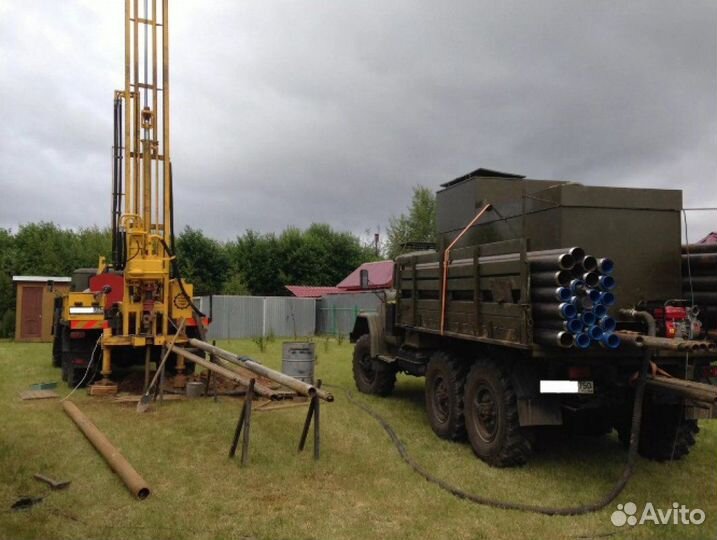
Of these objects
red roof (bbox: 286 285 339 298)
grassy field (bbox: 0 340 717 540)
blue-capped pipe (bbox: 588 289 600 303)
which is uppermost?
red roof (bbox: 286 285 339 298)

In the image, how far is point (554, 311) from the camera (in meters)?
4.75

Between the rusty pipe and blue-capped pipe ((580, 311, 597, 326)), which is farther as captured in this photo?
blue-capped pipe ((580, 311, 597, 326))

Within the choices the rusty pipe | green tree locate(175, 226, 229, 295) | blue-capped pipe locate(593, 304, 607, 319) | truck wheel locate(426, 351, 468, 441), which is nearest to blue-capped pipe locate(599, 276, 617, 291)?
blue-capped pipe locate(593, 304, 607, 319)

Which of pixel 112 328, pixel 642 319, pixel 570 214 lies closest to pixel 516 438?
pixel 642 319

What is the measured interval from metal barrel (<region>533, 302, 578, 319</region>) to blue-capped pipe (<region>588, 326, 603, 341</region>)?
178 mm

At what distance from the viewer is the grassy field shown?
4.28 meters

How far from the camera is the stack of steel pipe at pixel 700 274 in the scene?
5.35 metres

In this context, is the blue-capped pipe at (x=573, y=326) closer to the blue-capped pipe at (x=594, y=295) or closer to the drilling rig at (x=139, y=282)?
the blue-capped pipe at (x=594, y=295)

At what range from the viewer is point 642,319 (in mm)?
5238

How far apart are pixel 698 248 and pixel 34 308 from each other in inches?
891

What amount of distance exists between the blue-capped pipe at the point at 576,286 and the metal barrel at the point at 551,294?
42 mm

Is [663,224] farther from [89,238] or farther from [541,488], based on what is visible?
[89,238]

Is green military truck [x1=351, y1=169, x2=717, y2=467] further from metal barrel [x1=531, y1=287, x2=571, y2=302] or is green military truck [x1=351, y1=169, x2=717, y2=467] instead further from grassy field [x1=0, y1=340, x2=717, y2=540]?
grassy field [x1=0, y1=340, x2=717, y2=540]

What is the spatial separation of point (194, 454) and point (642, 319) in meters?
4.51
